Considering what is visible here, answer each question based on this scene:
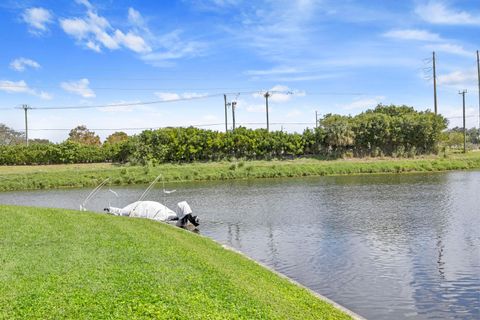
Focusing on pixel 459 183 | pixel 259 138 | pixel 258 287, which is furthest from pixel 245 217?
pixel 259 138

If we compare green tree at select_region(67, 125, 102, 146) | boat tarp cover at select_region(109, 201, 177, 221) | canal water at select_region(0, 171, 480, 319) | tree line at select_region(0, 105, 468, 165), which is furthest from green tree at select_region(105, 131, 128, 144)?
boat tarp cover at select_region(109, 201, 177, 221)

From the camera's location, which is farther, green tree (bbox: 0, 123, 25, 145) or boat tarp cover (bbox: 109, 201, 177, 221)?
green tree (bbox: 0, 123, 25, 145)

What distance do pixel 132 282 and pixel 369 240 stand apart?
11648mm

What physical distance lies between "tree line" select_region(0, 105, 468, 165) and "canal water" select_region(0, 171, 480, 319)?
34.6 metres

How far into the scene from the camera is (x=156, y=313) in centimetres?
795

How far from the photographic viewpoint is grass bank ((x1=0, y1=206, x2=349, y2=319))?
8.24 meters

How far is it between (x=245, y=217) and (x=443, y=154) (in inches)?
2221

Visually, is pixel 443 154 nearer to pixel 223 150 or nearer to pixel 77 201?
pixel 223 150

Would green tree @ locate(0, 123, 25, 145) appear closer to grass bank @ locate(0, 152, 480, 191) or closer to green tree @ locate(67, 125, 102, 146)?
green tree @ locate(67, 125, 102, 146)

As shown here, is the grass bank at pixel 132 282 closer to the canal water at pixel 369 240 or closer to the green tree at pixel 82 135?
the canal water at pixel 369 240

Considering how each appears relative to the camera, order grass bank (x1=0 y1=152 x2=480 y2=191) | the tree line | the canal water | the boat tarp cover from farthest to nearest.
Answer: the tree line < grass bank (x1=0 y1=152 x2=480 y2=191) < the boat tarp cover < the canal water

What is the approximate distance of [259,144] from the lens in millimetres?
73062

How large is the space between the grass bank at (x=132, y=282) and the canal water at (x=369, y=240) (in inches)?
88.7

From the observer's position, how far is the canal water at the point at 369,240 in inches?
476
